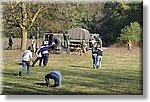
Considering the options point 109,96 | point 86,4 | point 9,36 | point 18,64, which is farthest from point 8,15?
point 109,96

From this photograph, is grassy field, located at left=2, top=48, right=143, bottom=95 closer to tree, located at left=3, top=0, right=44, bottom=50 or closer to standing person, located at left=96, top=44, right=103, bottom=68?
standing person, located at left=96, top=44, right=103, bottom=68

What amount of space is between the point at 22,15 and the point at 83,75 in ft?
2.56

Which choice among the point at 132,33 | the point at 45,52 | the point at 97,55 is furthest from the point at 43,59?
the point at 132,33

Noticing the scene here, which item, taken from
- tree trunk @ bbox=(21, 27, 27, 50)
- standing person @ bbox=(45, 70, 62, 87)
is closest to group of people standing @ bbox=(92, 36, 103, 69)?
standing person @ bbox=(45, 70, 62, 87)

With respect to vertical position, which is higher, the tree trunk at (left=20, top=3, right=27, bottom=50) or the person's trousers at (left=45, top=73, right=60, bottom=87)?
the tree trunk at (left=20, top=3, right=27, bottom=50)

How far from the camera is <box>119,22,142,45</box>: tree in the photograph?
388cm

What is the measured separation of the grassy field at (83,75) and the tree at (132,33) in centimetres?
9

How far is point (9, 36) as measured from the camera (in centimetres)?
392

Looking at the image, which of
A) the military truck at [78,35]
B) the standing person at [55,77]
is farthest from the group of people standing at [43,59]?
the military truck at [78,35]

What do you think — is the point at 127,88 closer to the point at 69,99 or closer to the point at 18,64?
the point at 69,99

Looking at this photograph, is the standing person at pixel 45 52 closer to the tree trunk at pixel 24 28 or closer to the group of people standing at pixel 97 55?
the tree trunk at pixel 24 28

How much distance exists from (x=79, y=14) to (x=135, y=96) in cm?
90

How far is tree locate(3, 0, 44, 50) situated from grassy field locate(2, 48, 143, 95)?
0.22 m

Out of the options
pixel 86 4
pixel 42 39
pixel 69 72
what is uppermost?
pixel 86 4
